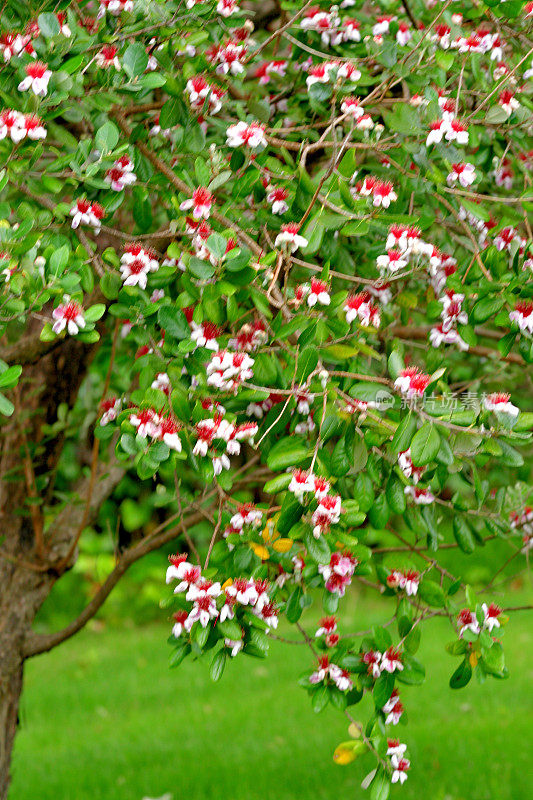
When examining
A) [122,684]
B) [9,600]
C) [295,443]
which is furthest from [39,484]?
[122,684]

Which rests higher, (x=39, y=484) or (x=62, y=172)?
(x=62, y=172)

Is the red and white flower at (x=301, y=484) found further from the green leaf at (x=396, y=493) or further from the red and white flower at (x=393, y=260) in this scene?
the red and white flower at (x=393, y=260)

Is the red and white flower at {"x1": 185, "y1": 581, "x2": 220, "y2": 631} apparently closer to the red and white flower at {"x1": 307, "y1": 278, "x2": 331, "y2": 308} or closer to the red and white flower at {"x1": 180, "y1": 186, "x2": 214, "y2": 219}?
the red and white flower at {"x1": 307, "y1": 278, "x2": 331, "y2": 308}

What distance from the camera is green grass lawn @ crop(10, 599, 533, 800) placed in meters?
4.16

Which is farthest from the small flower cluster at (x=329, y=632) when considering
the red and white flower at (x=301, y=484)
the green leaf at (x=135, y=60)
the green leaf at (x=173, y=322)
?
the green leaf at (x=135, y=60)

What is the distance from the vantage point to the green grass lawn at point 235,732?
4.16 m

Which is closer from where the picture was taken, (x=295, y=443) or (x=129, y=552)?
(x=295, y=443)

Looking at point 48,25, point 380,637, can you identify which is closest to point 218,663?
point 380,637

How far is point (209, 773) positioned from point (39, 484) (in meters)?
1.97

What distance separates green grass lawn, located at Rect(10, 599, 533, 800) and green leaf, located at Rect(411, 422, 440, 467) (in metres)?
2.82

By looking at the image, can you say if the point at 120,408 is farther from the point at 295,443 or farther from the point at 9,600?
the point at 9,600

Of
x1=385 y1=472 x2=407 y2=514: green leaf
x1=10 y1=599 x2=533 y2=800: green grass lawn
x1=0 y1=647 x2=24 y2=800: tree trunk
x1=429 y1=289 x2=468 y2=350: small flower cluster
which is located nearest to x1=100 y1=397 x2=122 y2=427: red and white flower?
x1=385 y1=472 x2=407 y2=514: green leaf

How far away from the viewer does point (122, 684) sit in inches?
239

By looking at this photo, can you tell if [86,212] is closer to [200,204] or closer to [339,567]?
[200,204]
